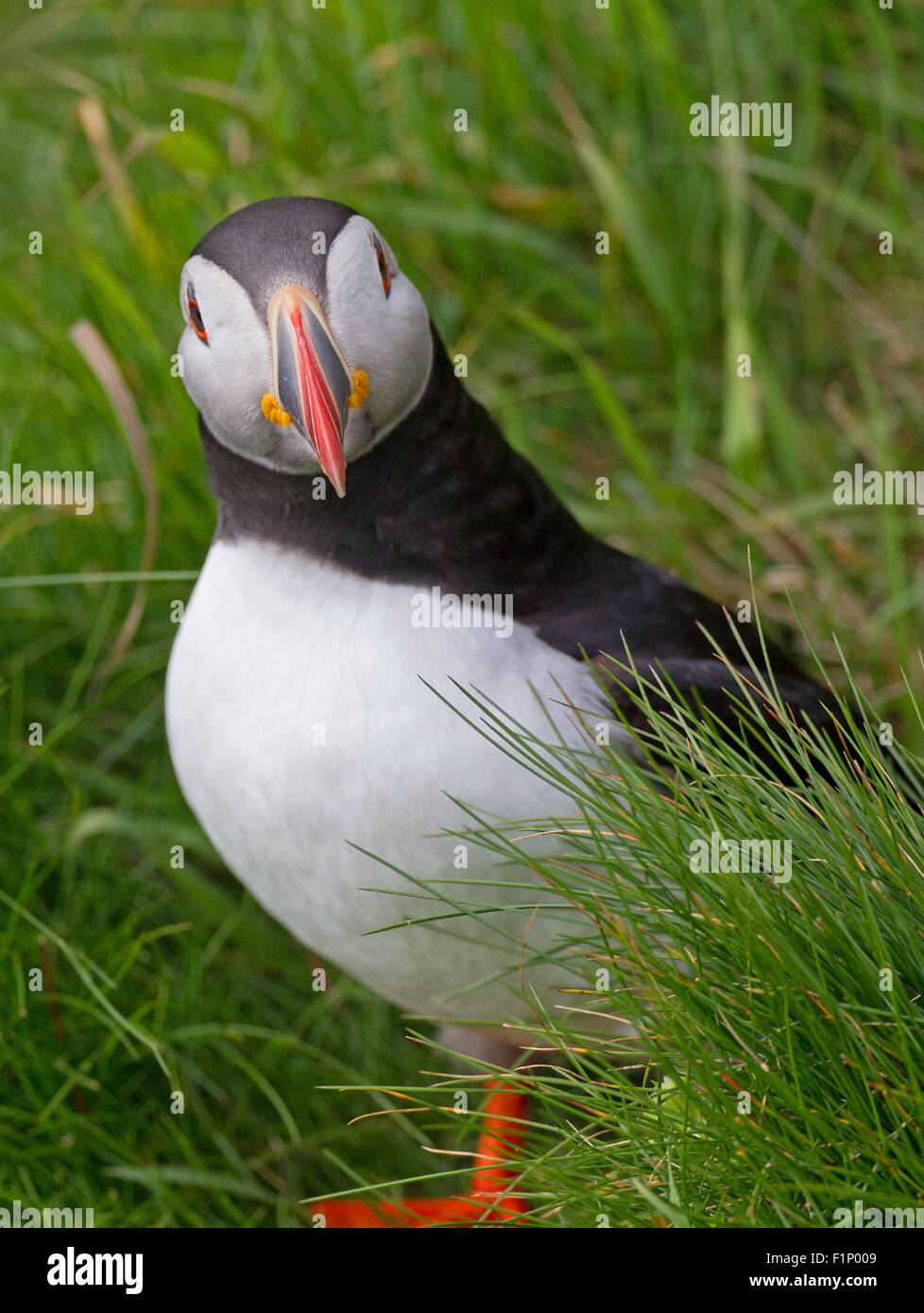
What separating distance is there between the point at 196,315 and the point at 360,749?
81 cm

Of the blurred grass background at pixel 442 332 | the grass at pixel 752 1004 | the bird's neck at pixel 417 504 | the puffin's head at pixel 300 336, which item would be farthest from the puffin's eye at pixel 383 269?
the blurred grass background at pixel 442 332

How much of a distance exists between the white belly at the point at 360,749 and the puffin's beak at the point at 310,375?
0.40 m

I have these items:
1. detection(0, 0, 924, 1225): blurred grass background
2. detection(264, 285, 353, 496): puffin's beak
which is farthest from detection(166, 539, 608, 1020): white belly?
detection(0, 0, 924, 1225): blurred grass background

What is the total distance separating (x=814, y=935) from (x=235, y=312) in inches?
53.5

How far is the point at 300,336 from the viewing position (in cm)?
223

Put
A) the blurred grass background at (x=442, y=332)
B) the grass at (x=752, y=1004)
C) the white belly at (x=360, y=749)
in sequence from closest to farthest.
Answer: the grass at (x=752, y=1004), the white belly at (x=360, y=749), the blurred grass background at (x=442, y=332)

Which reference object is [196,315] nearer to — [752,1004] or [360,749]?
[360,749]

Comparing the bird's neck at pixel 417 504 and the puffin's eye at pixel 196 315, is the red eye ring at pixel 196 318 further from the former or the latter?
the bird's neck at pixel 417 504

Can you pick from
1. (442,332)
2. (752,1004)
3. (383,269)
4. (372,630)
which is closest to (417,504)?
(372,630)

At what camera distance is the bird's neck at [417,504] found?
2.56 m

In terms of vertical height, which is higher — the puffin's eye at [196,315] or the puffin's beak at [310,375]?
the puffin's eye at [196,315]

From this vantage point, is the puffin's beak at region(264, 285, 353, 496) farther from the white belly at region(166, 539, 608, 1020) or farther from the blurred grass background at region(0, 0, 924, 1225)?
the blurred grass background at region(0, 0, 924, 1225)

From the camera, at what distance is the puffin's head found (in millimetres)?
2246
